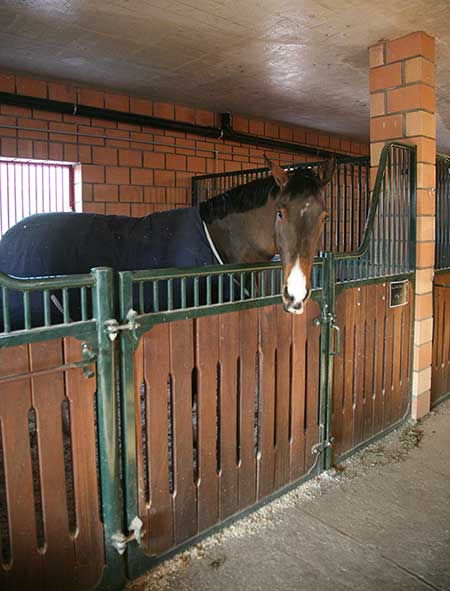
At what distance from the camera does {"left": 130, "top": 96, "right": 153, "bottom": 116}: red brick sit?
4418 millimetres

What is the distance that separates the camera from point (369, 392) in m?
2.59

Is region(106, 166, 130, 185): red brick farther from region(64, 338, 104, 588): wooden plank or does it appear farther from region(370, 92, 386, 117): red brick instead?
region(64, 338, 104, 588): wooden plank

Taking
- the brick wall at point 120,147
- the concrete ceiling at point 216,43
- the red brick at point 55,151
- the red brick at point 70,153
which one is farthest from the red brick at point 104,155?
the concrete ceiling at point 216,43

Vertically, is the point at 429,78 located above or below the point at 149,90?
below

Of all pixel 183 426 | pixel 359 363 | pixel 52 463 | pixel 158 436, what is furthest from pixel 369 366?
pixel 52 463

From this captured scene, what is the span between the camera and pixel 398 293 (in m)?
2.76

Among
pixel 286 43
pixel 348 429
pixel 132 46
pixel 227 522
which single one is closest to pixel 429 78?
pixel 286 43

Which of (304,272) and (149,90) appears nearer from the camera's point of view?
(304,272)

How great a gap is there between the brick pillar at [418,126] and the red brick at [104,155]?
2.33 meters

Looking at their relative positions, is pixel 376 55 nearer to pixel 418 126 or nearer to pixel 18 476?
pixel 418 126

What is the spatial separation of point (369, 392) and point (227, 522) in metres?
1.13

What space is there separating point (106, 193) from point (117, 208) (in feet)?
0.57

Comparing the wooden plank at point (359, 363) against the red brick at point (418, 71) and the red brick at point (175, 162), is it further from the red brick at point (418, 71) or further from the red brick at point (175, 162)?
the red brick at point (175, 162)

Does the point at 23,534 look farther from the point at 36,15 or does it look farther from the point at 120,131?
the point at 120,131
